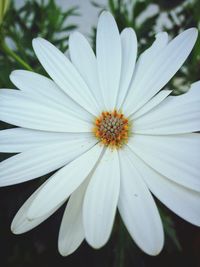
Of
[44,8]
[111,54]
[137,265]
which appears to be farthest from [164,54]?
[44,8]

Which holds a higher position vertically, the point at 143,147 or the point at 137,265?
the point at 143,147

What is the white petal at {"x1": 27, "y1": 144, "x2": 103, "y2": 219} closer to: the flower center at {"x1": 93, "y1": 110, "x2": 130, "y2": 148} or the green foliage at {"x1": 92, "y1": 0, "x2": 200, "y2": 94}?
the flower center at {"x1": 93, "y1": 110, "x2": 130, "y2": 148}

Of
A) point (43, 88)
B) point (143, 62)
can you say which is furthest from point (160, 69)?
point (43, 88)

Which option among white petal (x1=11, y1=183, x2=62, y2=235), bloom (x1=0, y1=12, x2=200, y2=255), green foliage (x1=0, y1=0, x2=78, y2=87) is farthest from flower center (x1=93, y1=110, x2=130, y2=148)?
green foliage (x1=0, y1=0, x2=78, y2=87)

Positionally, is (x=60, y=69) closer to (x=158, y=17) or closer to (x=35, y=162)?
(x=35, y=162)

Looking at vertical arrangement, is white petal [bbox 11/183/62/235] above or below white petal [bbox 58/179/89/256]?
above

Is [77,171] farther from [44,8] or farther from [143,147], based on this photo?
[44,8]
